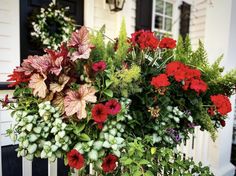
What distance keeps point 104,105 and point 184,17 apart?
4658 millimetres

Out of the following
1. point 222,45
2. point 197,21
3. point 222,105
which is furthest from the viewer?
point 197,21

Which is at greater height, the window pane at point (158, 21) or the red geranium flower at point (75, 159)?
the window pane at point (158, 21)

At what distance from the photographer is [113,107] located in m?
1.01

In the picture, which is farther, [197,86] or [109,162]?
[197,86]

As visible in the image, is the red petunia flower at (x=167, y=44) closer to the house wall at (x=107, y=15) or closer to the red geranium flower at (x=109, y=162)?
the red geranium flower at (x=109, y=162)

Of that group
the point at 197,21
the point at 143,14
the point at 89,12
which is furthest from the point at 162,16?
the point at 89,12

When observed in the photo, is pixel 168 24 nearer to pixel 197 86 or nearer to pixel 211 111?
pixel 211 111

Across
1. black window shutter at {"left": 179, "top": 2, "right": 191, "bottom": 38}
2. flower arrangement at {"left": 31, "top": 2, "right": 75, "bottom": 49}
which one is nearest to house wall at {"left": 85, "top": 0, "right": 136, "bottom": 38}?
flower arrangement at {"left": 31, "top": 2, "right": 75, "bottom": 49}

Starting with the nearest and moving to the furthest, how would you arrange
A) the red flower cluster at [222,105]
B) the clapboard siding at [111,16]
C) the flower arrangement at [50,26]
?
the red flower cluster at [222,105], the flower arrangement at [50,26], the clapboard siding at [111,16]

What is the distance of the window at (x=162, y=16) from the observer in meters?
4.69

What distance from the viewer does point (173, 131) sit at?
4.05 ft

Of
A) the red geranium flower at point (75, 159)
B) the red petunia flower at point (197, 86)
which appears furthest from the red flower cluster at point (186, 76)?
the red geranium flower at point (75, 159)

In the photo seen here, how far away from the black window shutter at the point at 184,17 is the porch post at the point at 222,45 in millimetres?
2249

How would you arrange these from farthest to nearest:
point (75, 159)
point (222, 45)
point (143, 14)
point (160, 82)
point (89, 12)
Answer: point (143, 14) → point (89, 12) → point (222, 45) → point (160, 82) → point (75, 159)
